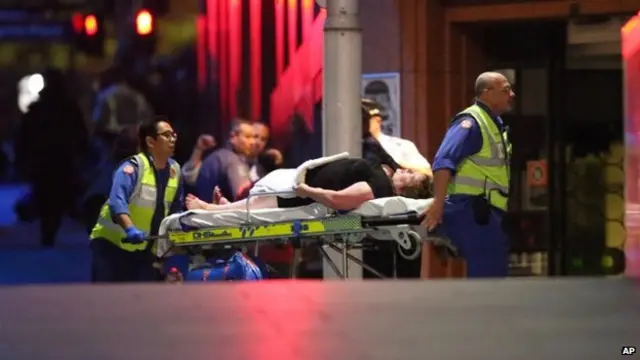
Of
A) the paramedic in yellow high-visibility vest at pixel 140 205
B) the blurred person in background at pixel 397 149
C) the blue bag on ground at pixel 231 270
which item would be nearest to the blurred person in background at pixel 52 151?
the paramedic in yellow high-visibility vest at pixel 140 205

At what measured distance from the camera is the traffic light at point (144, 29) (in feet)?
43.9

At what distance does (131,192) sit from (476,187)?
2.39 m

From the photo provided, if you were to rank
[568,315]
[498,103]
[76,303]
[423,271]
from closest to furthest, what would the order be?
1. [568,315]
2. [76,303]
3. [498,103]
4. [423,271]

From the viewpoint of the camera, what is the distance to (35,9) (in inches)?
534

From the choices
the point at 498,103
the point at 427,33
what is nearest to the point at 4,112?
the point at 427,33

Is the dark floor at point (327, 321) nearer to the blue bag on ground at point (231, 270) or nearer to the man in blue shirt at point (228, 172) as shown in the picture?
the blue bag on ground at point (231, 270)

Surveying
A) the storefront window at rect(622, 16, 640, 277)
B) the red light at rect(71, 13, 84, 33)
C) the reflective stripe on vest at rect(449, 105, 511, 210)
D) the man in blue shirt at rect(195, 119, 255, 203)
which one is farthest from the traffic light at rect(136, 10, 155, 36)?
the storefront window at rect(622, 16, 640, 277)

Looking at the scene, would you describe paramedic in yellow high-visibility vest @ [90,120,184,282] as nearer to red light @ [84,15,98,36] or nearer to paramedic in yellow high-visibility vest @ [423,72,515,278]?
paramedic in yellow high-visibility vest @ [423,72,515,278]

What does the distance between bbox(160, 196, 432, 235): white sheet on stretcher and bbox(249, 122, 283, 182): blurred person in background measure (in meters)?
3.00

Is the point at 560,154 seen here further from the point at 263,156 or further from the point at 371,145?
the point at 371,145

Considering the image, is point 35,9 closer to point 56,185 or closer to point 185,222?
point 56,185

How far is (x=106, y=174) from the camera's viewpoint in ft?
42.7

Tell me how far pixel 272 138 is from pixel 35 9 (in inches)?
108

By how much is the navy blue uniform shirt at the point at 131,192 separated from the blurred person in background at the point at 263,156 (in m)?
2.35
